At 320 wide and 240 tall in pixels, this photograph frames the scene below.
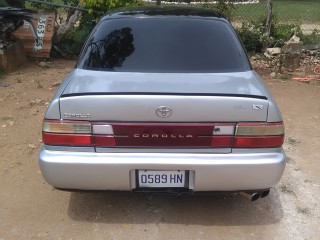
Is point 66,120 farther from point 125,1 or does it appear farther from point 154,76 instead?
point 125,1

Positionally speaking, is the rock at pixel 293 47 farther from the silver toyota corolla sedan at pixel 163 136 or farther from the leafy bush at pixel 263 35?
the silver toyota corolla sedan at pixel 163 136

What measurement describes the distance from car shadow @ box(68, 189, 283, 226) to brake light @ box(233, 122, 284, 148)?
27.2 inches

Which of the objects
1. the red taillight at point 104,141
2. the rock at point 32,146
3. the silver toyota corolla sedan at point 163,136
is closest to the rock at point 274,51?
the rock at point 32,146

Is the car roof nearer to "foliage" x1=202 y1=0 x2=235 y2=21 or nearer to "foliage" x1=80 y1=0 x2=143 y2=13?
"foliage" x1=80 y1=0 x2=143 y2=13

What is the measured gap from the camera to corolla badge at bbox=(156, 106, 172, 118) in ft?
9.02

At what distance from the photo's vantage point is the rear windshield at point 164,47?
3369 millimetres

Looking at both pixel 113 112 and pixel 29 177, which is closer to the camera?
pixel 113 112

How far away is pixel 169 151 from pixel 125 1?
6.35 meters

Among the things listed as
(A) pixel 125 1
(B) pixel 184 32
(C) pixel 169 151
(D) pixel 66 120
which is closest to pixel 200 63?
(B) pixel 184 32

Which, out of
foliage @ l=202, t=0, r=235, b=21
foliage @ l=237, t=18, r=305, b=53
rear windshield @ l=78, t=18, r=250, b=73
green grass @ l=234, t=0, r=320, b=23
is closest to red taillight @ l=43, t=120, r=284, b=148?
rear windshield @ l=78, t=18, r=250, b=73

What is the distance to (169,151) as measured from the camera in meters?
2.86

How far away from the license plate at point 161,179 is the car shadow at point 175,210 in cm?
29

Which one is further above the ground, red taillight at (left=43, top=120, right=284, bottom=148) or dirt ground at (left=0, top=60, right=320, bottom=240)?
red taillight at (left=43, top=120, right=284, bottom=148)

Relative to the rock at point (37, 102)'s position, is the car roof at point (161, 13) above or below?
above
